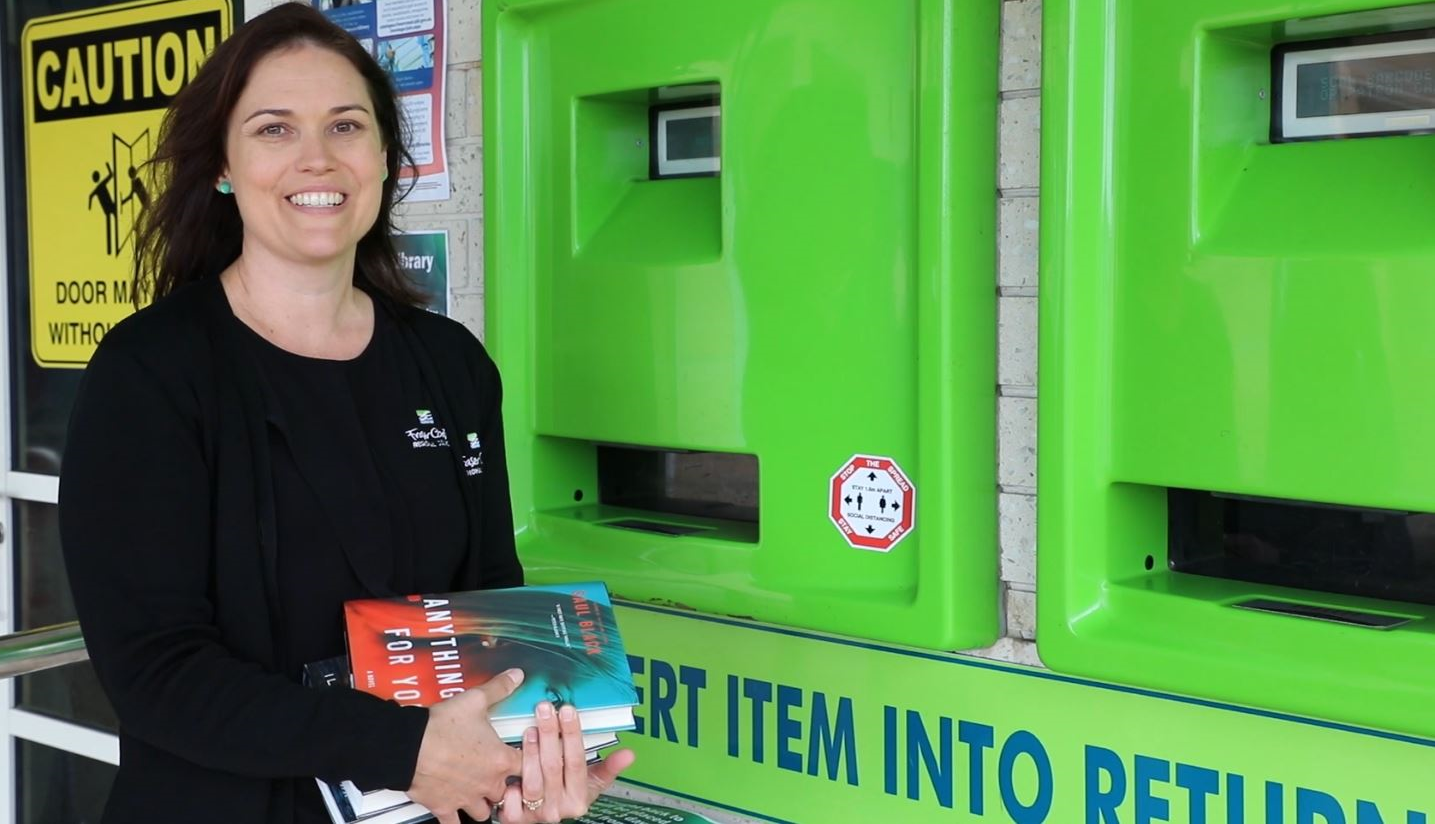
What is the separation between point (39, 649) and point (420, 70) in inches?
40.0

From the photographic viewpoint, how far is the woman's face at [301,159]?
5.08ft

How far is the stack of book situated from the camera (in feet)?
4.65

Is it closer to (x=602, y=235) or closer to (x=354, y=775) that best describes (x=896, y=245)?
(x=602, y=235)

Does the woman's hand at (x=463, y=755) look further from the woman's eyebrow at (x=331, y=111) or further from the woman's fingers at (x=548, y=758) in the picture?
the woman's eyebrow at (x=331, y=111)

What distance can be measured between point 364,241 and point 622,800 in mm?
814

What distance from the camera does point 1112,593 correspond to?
145 centimetres

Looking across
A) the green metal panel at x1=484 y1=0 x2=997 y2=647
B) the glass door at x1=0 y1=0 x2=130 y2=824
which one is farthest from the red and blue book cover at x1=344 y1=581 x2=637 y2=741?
the glass door at x1=0 y1=0 x2=130 y2=824

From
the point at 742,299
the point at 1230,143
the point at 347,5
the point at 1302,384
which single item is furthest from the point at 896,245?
the point at 347,5

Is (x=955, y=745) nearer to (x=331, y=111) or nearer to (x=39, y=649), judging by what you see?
(x=331, y=111)

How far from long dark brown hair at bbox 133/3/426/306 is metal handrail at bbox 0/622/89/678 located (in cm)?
45

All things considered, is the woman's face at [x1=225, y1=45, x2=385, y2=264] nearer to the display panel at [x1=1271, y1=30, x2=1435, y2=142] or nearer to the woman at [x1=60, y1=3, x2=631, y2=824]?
the woman at [x1=60, y1=3, x2=631, y2=824]

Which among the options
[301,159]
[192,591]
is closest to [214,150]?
[301,159]

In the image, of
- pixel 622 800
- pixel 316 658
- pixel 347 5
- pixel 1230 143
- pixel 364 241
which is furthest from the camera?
pixel 347 5

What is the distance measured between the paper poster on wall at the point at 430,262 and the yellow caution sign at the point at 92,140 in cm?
73
